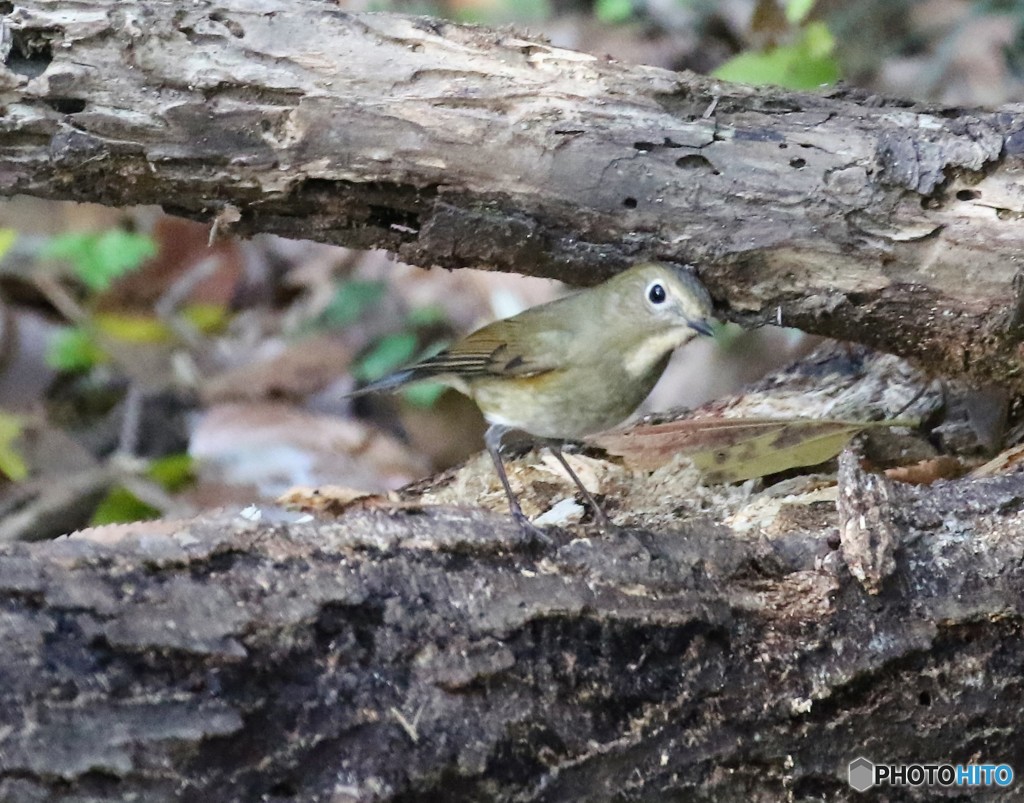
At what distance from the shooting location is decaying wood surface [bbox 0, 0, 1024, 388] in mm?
2707

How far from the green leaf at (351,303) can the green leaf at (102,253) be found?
99 centimetres

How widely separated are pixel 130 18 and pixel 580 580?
1.76m

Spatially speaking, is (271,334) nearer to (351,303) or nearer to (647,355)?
(351,303)

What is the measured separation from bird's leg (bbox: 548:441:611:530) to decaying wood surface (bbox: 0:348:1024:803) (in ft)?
1.09

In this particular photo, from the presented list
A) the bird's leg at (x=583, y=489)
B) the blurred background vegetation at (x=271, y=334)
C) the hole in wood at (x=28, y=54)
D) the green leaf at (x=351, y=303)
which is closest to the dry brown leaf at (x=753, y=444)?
the bird's leg at (x=583, y=489)

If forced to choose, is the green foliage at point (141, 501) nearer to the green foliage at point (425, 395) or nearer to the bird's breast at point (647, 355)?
the green foliage at point (425, 395)

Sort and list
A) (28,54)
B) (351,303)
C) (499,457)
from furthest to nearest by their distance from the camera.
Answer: (351,303) → (499,457) → (28,54)

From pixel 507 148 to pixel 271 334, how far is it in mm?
4220

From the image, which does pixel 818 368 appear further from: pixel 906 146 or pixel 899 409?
pixel 906 146

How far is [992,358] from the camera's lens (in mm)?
2988

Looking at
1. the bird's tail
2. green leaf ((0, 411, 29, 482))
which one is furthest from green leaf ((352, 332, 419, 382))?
the bird's tail

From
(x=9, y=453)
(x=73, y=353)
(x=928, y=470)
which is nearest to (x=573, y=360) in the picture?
(x=928, y=470)

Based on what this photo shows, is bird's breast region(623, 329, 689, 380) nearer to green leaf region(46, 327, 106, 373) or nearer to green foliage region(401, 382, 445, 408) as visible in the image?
green foliage region(401, 382, 445, 408)

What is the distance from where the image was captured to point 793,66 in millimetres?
4512
